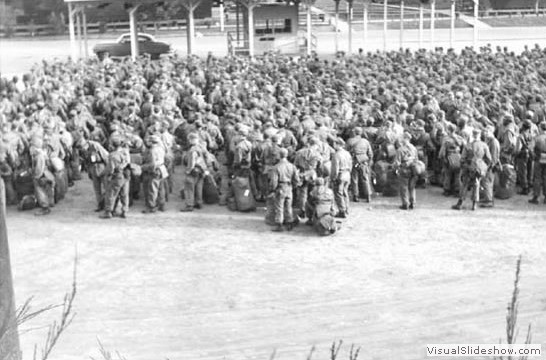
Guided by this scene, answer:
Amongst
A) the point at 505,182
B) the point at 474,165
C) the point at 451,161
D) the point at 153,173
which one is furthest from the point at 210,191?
the point at 505,182

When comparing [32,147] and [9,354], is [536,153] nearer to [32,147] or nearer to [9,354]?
[32,147]

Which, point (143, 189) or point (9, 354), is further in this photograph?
point (143, 189)

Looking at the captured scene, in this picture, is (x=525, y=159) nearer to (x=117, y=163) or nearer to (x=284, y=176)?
(x=284, y=176)

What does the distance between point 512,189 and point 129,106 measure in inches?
339

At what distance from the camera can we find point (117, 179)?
14.0 m

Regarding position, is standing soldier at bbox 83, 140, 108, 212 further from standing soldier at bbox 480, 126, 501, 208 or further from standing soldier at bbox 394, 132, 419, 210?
standing soldier at bbox 480, 126, 501, 208

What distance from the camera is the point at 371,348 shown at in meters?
8.70

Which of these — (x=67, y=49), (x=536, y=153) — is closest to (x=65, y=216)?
(x=536, y=153)

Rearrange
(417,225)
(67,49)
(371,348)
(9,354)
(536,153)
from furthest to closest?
(67,49), (536,153), (417,225), (371,348), (9,354)

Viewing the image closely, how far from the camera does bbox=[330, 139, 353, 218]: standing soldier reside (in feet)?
45.0

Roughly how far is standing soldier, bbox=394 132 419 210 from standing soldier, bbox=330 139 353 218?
96 centimetres

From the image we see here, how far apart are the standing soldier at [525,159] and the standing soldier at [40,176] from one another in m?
8.73

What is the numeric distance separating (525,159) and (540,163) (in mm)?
1030

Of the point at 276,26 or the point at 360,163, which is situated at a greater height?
the point at 276,26
